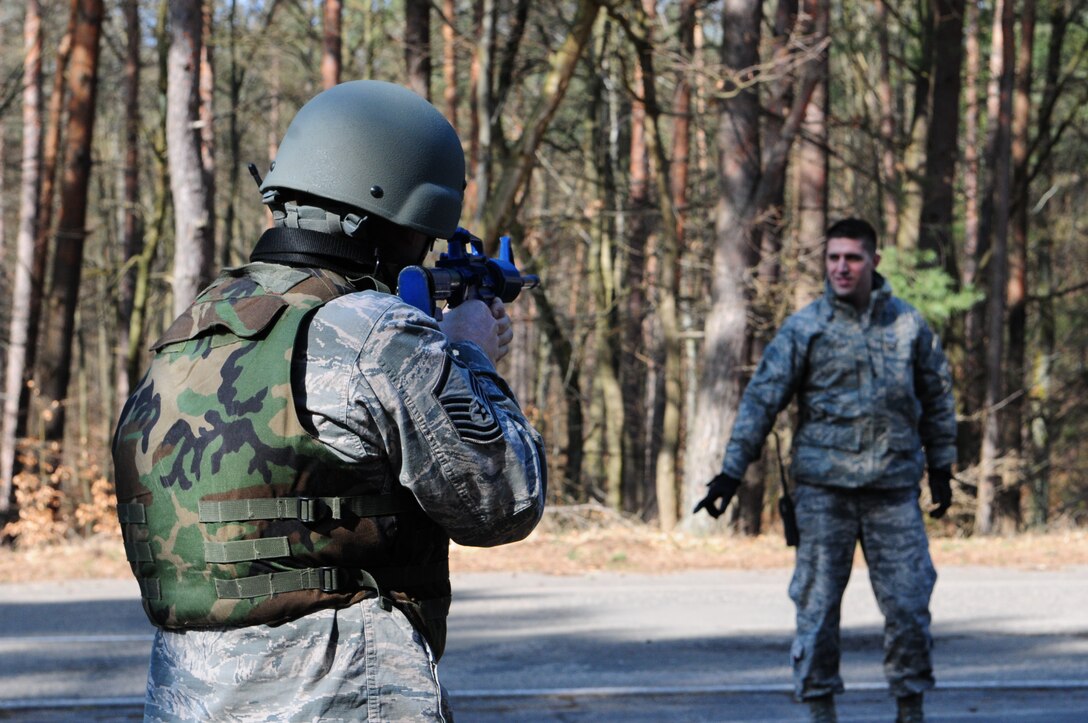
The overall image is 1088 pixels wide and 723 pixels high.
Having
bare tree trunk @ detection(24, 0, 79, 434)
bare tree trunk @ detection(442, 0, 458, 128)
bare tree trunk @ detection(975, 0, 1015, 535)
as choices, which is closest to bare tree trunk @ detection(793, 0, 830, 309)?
bare tree trunk @ detection(975, 0, 1015, 535)

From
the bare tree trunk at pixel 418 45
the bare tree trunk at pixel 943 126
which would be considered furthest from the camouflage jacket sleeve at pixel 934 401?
the bare tree trunk at pixel 943 126

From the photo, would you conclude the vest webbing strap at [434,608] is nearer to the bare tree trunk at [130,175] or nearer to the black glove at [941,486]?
the black glove at [941,486]

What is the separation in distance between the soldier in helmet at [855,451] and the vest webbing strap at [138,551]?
3584 mm

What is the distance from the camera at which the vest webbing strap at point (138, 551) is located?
7.74ft

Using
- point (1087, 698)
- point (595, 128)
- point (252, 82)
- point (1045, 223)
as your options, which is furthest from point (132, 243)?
point (1087, 698)

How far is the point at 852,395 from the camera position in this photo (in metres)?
6.07

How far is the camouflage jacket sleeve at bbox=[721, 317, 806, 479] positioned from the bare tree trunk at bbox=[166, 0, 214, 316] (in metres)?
7.60

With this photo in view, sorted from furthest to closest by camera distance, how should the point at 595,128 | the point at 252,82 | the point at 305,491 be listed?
the point at 252,82, the point at 595,128, the point at 305,491

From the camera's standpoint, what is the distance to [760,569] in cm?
1195

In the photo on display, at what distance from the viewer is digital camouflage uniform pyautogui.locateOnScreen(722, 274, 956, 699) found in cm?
591

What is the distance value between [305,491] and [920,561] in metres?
4.24

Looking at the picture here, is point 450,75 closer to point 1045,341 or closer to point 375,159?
point 1045,341

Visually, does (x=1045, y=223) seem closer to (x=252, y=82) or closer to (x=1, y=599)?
(x=252, y=82)

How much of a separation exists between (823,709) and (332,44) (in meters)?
14.5
